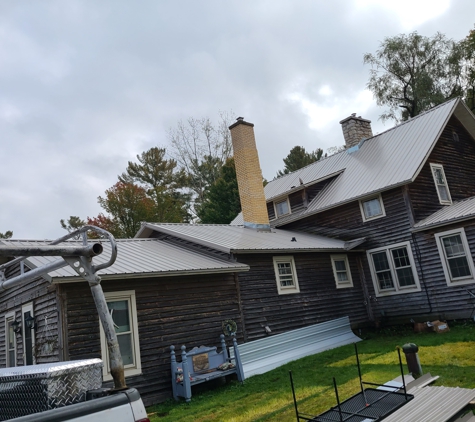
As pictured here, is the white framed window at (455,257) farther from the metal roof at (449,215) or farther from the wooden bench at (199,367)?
the wooden bench at (199,367)

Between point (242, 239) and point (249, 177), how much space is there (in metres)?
3.76

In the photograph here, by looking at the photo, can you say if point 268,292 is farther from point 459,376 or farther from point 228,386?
point 459,376

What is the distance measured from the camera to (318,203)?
1789cm

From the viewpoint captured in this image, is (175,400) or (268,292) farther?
(268,292)

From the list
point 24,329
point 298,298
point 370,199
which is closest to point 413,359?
point 298,298

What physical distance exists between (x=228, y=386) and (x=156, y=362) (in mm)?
1702

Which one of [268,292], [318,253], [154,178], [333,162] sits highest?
[154,178]

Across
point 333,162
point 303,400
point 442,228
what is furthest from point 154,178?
point 303,400

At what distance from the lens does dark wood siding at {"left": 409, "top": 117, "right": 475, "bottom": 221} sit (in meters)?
15.3

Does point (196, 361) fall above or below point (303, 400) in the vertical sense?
above

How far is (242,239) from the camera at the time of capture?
13.8 meters

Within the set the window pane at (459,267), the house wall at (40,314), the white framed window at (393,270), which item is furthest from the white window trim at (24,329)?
the window pane at (459,267)

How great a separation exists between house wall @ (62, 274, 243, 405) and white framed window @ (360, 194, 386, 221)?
6.99 meters

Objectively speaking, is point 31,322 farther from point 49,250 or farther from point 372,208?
point 372,208
